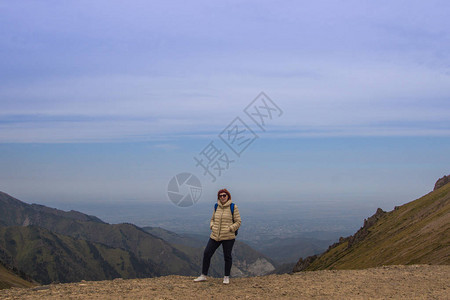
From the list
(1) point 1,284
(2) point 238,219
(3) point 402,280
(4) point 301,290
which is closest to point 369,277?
(3) point 402,280

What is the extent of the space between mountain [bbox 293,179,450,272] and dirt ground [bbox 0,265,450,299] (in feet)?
69.3

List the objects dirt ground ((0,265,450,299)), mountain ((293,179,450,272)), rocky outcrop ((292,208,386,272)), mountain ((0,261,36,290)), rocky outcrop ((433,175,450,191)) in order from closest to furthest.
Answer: dirt ground ((0,265,450,299)), mountain ((293,179,450,272)), mountain ((0,261,36,290)), rocky outcrop ((292,208,386,272)), rocky outcrop ((433,175,450,191))

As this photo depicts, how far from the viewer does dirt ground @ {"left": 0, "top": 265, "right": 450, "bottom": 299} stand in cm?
1756

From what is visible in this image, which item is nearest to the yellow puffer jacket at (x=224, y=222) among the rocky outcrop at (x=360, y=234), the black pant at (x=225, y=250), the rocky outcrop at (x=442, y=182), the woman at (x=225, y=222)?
the woman at (x=225, y=222)

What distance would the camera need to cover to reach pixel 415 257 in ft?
168

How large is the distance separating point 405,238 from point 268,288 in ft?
196

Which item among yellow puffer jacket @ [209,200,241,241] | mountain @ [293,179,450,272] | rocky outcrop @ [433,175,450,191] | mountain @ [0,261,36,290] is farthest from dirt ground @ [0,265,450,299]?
rocky outcrop @ [433,175,450,191]

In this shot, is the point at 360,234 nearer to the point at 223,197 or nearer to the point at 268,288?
the point at 268,288

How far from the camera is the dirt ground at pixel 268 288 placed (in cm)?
1756

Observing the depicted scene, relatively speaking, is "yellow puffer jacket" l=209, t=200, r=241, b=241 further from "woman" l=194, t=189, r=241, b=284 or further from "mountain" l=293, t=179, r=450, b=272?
"mountain" l=293, t=179, r=450, b=272

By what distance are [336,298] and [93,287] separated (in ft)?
35.1

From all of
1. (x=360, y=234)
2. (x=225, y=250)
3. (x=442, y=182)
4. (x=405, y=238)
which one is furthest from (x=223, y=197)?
(x=442, y=182)

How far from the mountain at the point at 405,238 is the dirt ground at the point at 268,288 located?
21.1m

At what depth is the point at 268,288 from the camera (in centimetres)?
1927
